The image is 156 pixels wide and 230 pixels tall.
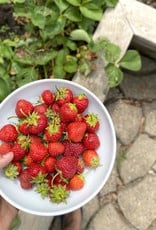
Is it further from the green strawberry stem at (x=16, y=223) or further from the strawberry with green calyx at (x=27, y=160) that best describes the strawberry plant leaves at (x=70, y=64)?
the green strawberry stem at (x=16, y=223)

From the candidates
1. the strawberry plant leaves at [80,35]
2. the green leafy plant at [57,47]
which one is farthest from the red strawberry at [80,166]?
the strawberry plant leaves at [80,35]

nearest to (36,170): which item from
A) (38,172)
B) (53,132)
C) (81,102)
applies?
(38,172)

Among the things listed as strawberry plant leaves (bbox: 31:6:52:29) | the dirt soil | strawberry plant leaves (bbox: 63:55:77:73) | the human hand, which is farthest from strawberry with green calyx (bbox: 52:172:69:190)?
the dirt soil

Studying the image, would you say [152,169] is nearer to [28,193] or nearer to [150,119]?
[150,119]

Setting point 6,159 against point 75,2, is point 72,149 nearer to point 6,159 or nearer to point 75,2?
point 6,159

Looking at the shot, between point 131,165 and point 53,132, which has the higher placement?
point 53,132

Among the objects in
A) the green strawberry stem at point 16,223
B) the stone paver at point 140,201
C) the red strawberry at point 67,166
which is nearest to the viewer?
the red strawberry at point 67,166
